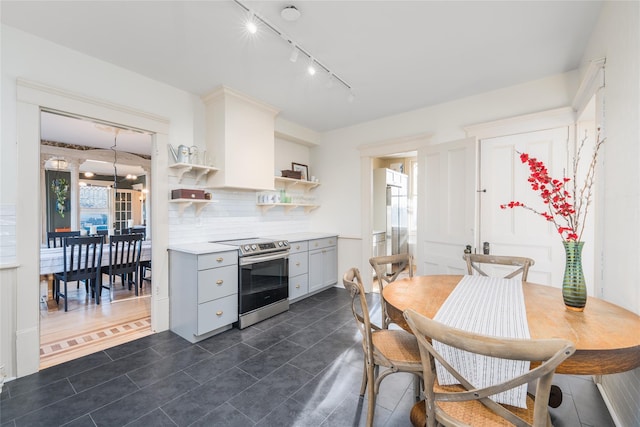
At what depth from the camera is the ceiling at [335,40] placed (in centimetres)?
195

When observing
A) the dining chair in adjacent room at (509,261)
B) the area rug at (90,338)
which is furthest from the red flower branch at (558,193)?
the area rug at (90,338)

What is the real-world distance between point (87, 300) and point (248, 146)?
135 inches

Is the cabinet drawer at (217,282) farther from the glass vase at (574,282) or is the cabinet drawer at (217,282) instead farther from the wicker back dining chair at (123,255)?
the glass vase at (574,282)

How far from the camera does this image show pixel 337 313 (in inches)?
137

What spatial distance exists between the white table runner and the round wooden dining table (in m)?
0.05

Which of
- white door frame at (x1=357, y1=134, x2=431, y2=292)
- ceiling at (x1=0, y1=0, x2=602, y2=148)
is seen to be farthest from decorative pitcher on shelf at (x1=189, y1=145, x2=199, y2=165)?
white door frame at (x1=357, y1=134, x2=431, y2=292)

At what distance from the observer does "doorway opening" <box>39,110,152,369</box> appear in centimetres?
288

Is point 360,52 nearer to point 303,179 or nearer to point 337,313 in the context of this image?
point 303,179

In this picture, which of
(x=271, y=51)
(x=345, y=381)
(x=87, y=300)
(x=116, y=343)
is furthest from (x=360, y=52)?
(x=87, y=300)

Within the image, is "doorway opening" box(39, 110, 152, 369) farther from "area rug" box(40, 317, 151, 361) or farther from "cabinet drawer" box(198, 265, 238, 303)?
"cabinet drawer" box(198, 265, 238, 303)

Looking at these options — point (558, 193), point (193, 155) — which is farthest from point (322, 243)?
point (558, 193)

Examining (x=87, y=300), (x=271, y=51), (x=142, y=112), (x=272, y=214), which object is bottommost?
(x=87, y=300)

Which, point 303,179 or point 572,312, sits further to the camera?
point 303,179

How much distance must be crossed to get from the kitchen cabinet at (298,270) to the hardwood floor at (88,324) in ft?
5.78
